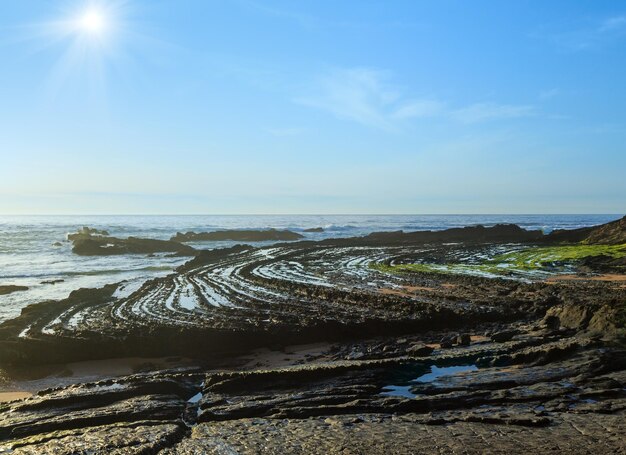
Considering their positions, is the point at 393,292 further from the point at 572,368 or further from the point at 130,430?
the point at 130,430

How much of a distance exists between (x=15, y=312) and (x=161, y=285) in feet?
20.9

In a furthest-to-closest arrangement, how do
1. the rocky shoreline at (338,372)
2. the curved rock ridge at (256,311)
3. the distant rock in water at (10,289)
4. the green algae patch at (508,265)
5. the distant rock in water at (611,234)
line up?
the distant rock in water at (611,234), the green algae patch at (508,265), the distant rock in water at (10,289), the curved rock ridge at (256,311), the rocky shoreline at (338,372)

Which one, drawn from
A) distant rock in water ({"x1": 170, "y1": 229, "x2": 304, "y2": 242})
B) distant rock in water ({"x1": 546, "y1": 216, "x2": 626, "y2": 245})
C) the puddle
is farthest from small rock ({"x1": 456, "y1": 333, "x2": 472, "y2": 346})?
distant rock in water ({"x1": 170, "y1": 229, "x2": 304, "y2": 242})

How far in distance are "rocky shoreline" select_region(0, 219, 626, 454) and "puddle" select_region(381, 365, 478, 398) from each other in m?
0.04

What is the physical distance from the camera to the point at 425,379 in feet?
29.1

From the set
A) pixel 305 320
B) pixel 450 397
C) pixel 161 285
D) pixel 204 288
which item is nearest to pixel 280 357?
pixel 305 320

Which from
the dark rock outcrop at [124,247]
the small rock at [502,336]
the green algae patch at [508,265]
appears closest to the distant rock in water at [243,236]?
the dark rock outcrop at [124,247]

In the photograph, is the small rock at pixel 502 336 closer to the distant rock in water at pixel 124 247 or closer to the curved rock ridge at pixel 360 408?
the curved rock ridge at pixel 360 408

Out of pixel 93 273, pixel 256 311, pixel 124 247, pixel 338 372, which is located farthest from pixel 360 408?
pixel 124 247

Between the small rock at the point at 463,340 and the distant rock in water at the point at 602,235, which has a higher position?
the distant rock in water at the point at 602,235

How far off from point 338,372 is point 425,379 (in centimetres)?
156

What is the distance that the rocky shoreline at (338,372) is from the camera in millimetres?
6645

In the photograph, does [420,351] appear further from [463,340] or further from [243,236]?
[243,236]

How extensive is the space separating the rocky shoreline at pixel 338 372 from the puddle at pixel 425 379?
0.13 ft
